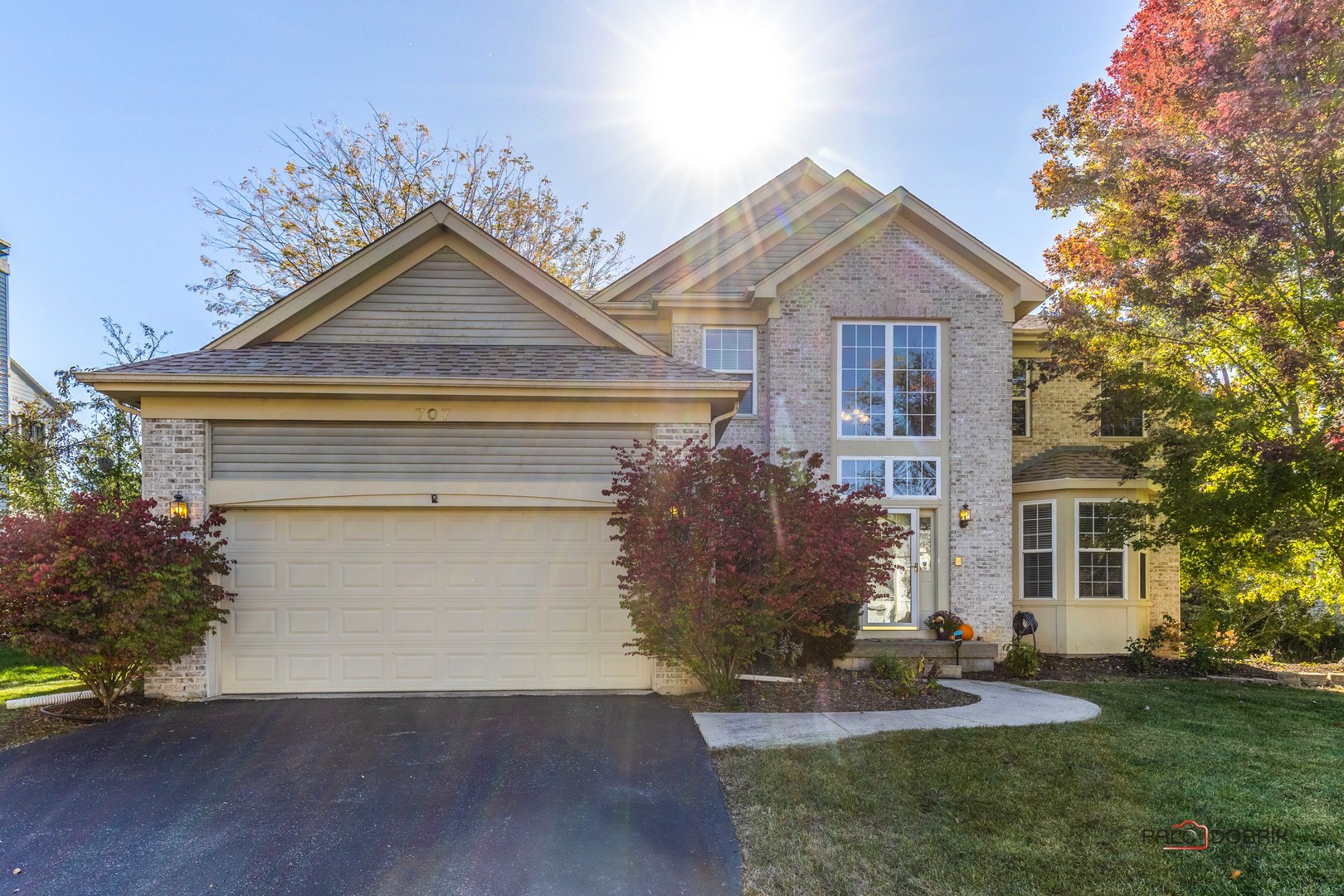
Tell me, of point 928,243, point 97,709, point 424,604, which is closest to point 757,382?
point 928,243

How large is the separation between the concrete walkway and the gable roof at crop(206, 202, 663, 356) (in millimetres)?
4856

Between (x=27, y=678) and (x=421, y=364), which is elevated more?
(x=421, y=364)

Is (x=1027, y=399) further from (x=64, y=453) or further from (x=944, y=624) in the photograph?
(x=64, y=453)

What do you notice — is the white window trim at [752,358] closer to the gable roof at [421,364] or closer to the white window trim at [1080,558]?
the gable roof at [421,364]

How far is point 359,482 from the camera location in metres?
8.00

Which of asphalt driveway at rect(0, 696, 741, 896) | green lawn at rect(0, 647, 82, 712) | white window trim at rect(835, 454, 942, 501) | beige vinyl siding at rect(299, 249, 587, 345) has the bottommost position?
green lawn at rect(0, 647, 82, 712)

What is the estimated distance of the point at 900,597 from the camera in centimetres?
1180

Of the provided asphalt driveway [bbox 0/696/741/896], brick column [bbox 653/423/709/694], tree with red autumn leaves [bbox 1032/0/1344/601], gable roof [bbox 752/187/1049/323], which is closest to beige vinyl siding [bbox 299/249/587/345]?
gable roof [bbox 752/187/1049/323]

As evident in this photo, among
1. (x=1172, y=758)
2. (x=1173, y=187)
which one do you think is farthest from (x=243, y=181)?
(x=1172, y=758)

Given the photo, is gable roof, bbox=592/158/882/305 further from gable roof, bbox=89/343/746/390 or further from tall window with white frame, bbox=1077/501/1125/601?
tall window with white frame, bbox=1077/501/1125/601

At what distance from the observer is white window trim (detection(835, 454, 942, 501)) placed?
39.2ft

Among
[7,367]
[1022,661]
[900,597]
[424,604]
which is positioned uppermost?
[7,367]

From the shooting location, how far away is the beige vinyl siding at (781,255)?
1284 cm

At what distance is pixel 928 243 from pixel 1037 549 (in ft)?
19.7
